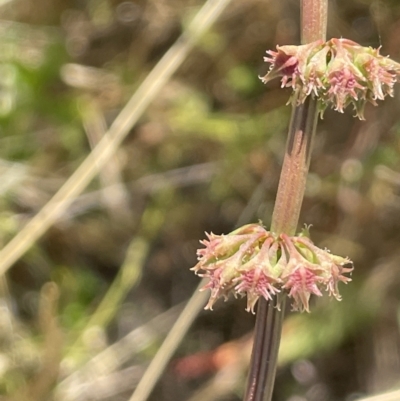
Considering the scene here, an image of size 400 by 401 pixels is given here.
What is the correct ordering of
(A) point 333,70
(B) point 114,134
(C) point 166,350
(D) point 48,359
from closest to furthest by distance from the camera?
(A) point 333,70, (D) point 48,359, (C) point 166,350, (B) point 114,134

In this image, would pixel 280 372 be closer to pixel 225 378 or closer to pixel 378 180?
pixel 225 378

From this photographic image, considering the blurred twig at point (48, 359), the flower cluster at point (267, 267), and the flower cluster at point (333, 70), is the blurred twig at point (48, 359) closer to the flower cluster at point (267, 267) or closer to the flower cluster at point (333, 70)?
the flower cluster at point (267, 267)

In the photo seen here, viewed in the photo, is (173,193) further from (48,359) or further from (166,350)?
(48,359)

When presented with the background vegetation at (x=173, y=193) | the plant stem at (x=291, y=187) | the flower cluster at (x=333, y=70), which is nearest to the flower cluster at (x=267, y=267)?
the plant stem at (x=291, y=187)

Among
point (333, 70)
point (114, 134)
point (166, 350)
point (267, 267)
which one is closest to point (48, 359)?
point (166, 350)

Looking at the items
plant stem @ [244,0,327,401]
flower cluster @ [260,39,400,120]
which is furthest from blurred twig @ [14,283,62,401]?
flower cluster @ [260,39,400,120]

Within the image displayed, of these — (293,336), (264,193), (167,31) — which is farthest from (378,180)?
(167,31)

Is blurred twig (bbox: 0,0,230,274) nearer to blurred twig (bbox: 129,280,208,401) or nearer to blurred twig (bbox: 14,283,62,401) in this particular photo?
blurred twig (bbox: 14,283,62,401)
